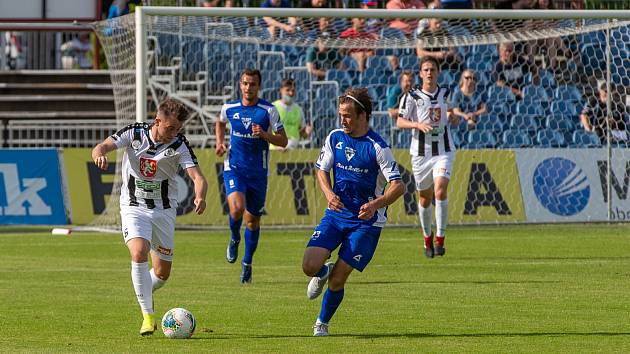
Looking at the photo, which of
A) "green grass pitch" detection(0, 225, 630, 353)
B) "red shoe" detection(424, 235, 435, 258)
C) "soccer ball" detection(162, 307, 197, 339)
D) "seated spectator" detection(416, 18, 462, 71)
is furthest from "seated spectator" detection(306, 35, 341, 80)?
"soccer ball" detection(162, 307, 197, 339)

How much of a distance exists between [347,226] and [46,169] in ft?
44.9

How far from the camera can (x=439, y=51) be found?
25453 mm

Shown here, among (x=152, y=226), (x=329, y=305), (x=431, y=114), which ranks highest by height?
(x=431, y=114)

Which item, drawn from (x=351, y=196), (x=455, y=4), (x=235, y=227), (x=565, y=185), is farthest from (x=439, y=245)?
(x=455, y=4)

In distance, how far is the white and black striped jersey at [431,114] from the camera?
17.0m

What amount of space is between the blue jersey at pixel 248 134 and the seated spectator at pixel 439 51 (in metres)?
9.70

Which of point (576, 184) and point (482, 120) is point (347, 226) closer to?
point (576, 184)

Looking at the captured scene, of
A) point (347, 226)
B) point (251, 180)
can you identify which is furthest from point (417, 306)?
point (251, 180)

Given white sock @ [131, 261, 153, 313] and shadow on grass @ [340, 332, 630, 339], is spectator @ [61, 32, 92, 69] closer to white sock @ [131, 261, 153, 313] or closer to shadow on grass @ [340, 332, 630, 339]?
white sock @ [131, 261, 153, 313]

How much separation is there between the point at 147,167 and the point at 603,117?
570 inches

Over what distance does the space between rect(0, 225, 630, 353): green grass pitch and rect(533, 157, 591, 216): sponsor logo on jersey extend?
2.37 m

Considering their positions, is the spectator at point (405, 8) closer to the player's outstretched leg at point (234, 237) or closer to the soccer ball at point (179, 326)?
the player's outstretched leg at point (234, 237)

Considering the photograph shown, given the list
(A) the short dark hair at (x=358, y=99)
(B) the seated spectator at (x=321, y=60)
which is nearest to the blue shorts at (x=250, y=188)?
(A) the short dark hair at (x=358, y=99)

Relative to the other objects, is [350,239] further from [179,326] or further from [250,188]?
[250,188]
